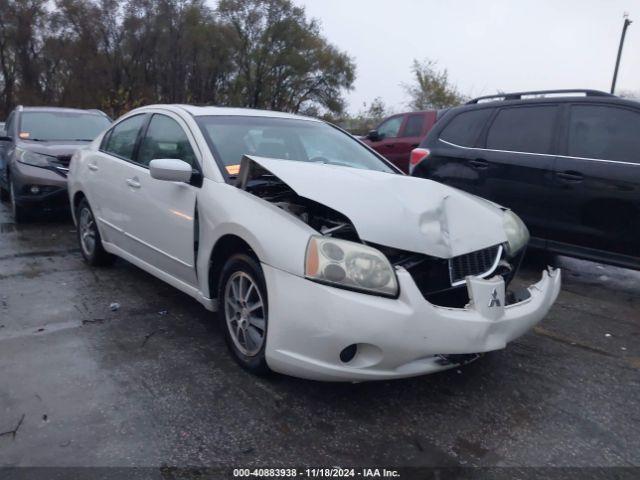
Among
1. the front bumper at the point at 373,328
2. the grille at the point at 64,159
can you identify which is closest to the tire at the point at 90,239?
the grille at the point at 64,159

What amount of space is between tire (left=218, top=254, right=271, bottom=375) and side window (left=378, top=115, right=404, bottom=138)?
8472mm

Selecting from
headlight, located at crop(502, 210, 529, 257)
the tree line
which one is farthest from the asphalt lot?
the tree line

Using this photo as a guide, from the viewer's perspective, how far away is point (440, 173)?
20.1 feet

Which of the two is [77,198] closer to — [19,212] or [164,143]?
[164,143]

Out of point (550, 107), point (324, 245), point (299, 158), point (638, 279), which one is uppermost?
point (550, 107)

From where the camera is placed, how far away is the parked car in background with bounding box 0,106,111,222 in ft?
24.7

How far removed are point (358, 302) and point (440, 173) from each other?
378 cm

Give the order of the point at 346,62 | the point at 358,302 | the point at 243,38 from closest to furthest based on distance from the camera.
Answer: the point at 358,302, the point at 243,38, the point at 346,62

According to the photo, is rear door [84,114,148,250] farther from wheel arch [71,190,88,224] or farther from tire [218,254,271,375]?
tire [218,254,271,375]

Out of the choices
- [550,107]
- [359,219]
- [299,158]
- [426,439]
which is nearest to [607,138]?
[550,107]

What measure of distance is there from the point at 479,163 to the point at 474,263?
289 cm

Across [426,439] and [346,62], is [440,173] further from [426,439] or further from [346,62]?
[346,62]

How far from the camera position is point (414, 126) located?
11016 millimetres

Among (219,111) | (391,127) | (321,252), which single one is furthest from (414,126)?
(321,252)
